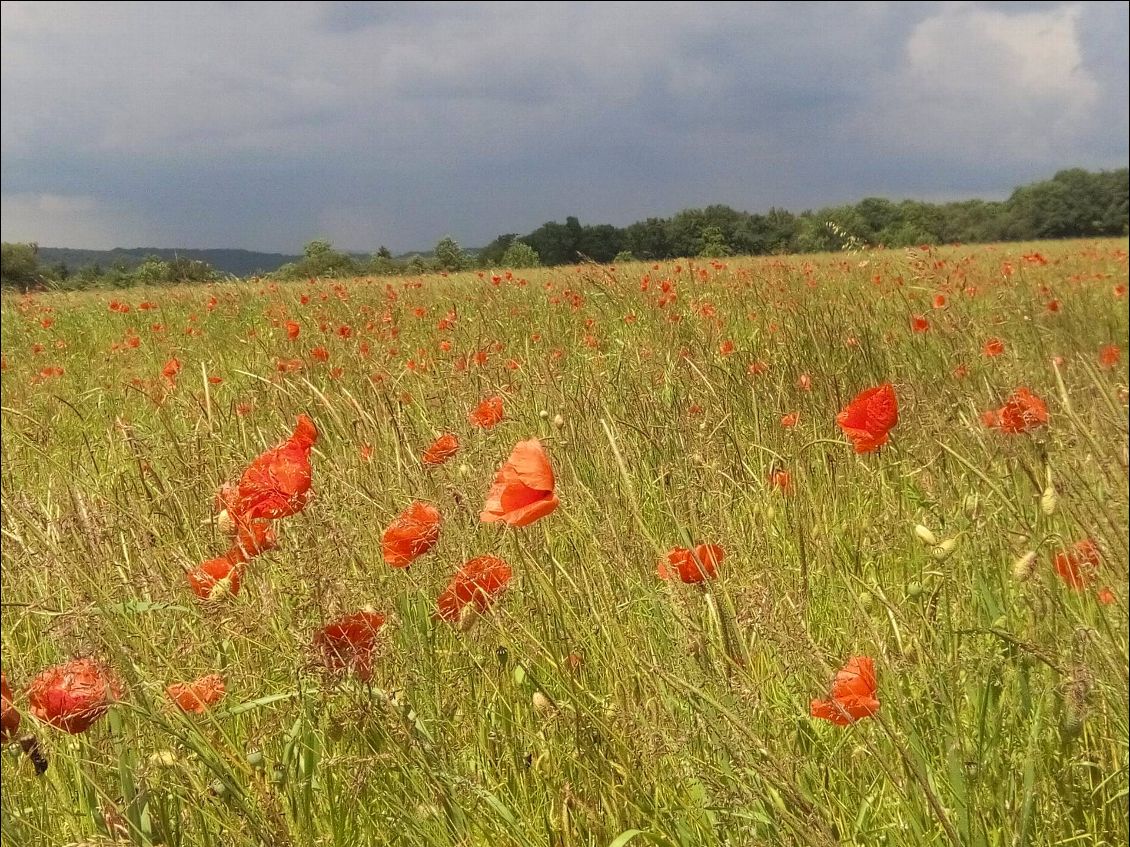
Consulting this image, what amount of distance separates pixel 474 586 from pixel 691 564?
11.7 inches

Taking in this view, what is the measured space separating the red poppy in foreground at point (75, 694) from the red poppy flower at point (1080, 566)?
1233 mm

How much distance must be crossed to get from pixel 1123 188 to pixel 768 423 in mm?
11527

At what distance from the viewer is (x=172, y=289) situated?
24.7ft

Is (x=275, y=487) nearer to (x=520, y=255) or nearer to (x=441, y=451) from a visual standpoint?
(x=441, y=451)

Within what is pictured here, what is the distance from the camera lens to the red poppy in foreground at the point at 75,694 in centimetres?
92

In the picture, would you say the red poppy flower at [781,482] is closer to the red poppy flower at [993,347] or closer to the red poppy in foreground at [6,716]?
the red poppy flower at [993,347]

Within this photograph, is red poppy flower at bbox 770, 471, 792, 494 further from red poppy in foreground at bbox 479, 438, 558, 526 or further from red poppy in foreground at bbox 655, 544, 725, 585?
red poppy in foreground at bbox 479, 438, 558, 526

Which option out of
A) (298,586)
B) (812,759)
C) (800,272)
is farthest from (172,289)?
(812,759)

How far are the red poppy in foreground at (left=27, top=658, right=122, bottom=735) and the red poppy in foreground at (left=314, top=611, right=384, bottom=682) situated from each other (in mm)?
241

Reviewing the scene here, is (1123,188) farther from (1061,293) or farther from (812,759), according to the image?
(812,759)

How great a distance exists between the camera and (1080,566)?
1095mm

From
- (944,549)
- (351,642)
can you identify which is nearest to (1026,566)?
(944,549)

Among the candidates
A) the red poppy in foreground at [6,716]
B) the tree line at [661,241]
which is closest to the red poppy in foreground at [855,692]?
the red poppy in foreground at [6,716]

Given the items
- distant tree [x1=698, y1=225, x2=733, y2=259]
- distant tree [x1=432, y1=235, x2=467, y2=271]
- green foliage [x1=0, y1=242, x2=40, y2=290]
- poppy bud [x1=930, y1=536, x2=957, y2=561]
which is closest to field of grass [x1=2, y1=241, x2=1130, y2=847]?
poppy bud [x1=930, y1=536, x2=957, y2=561]
